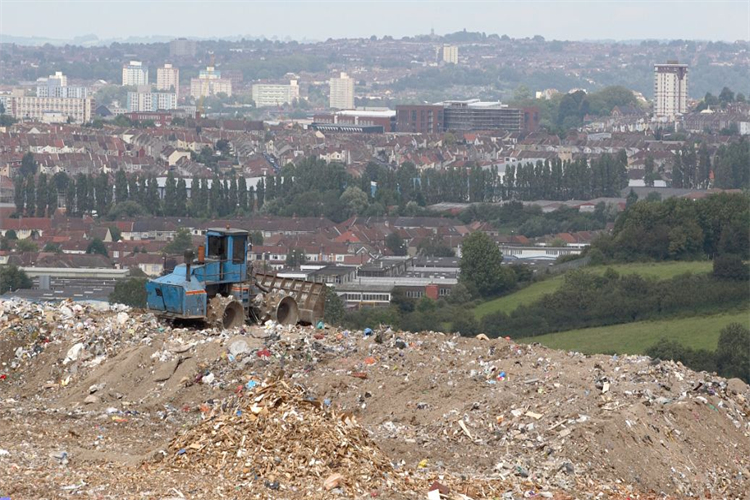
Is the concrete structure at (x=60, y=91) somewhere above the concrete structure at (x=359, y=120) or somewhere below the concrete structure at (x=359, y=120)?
above

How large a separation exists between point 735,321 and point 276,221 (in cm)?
3050

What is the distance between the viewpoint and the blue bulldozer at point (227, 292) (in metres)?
15.0

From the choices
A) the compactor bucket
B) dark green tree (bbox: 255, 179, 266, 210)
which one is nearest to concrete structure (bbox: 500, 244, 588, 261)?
dark green tree (bbox: 255, 179, 266, 210)

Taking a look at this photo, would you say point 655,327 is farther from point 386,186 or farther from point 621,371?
point 386,186

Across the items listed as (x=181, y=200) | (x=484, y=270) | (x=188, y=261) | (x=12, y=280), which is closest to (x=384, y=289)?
(x=484, y=270)

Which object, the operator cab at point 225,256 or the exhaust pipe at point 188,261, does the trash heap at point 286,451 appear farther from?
the operator cab at point 225,256

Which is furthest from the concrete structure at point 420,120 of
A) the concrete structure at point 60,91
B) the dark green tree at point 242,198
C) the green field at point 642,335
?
the green field at point 642,335

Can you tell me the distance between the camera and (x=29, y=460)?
10.2 meters

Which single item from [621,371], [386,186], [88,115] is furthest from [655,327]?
[88,115]

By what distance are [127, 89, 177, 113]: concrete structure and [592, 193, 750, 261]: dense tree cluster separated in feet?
360

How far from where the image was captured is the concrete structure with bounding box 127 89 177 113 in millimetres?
150000

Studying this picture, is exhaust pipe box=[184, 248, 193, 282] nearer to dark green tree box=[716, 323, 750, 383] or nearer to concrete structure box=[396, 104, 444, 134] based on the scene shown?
dark green tree box=[716, 323, 750, 383]

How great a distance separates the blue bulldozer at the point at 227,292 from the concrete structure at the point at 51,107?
11244 centimetres

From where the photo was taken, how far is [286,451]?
982 cm
